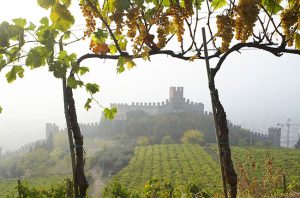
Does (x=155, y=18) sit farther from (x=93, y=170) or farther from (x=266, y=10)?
(x=93, y=170)

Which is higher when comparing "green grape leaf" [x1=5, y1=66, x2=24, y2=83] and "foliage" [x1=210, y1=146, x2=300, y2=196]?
"green grape leaf" [x1=5, y1=66, x2=24, y2=83]

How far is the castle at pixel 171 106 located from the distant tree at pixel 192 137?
1944 centimetres

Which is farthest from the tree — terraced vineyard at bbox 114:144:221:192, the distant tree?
the distant tree

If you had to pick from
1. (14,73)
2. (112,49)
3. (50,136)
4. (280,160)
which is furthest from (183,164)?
(14,73)

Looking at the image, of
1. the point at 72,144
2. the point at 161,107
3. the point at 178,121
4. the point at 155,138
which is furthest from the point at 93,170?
the point at 72,144

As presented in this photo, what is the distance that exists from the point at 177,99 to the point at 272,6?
299ft

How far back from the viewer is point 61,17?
2539mm

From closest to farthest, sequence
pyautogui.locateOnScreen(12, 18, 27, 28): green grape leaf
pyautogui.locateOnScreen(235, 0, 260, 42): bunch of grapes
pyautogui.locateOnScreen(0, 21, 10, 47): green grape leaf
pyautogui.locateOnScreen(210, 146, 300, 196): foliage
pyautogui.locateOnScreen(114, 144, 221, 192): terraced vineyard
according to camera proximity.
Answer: pyautogui.locateOnScreen(0, 21, 10, 47): green grape leaf
pyautogui.locateOnScreen(12, 18, 27, 28): green grape leaf
pyautogui.locateOnScreen(235, 0, 260, 42): bunch of grapes
pyautogui.locateOnScreen(210, 146, 300, 196): foliage
pyautogui.locateOnScreen(114, 144, 221, 192): terraced vineyard

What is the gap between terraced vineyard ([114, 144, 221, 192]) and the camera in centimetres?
4182

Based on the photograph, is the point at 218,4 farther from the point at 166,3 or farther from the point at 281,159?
the point at 281,159

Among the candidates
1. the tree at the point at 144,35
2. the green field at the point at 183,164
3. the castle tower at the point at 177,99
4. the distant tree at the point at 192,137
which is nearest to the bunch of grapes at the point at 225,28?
the tree at the point at 144,35

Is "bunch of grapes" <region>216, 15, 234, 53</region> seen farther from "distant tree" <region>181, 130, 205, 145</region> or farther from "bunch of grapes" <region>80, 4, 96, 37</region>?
"distant tree" <region>181, 130, 205, 145</region>

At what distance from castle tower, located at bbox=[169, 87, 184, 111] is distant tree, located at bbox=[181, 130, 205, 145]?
20316mm

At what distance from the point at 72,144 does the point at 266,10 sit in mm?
1967
